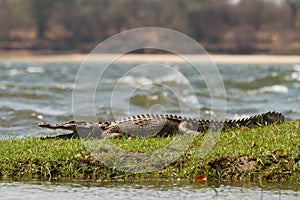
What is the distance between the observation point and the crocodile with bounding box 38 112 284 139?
832 cm

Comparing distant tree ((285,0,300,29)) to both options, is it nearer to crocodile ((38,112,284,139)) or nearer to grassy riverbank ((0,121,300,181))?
crocodile ((38,112,284,139))

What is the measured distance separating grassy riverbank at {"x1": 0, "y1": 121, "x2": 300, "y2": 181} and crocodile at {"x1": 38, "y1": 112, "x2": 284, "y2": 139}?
107cm

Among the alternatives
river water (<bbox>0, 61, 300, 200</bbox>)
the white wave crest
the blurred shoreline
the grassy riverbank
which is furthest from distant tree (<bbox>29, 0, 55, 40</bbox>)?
the grassy riverbank

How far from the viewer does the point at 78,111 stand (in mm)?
15109

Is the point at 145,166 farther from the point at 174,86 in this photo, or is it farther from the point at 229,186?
the point at 174,86

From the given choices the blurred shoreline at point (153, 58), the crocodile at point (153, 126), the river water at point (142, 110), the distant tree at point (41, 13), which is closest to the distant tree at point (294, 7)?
the blurred shoreline at point (153, 58)

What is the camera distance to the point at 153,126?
8539 mm

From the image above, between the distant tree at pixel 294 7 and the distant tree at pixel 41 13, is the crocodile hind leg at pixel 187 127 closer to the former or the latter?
the distant tree at pixel 41 13

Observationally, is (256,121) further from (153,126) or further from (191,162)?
(191,162)

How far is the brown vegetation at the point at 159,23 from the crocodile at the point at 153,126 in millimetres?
64455

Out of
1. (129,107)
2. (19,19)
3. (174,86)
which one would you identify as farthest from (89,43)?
(129,107)

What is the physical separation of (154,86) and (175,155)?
51.6 ft

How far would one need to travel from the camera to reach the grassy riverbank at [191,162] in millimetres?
6465

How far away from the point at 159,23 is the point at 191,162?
242ft
